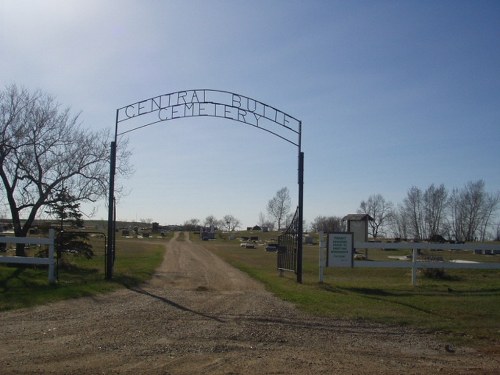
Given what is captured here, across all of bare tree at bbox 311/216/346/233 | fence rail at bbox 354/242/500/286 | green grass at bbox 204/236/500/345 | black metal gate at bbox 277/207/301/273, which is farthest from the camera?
bare tree at bbox 311/216/346/233

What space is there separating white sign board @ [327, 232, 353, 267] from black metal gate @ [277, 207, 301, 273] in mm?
1195

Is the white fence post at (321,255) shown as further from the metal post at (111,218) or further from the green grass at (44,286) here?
the metal post at (111,218)

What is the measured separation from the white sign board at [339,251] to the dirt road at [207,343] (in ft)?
19.8

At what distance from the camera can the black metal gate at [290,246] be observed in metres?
19.2

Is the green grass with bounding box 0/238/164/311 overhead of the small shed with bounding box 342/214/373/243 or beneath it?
beneath

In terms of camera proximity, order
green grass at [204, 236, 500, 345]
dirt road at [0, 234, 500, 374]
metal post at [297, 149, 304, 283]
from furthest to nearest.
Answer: metal post at [297, 149, 304, 283]
green grass at [204, 236, 500, 345]
dirt road at [0, 234, 500, 374]

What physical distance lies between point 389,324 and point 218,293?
A: 5605 millimetres

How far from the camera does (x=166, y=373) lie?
647cm

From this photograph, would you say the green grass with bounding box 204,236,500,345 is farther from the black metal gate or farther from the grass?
the black metal gate

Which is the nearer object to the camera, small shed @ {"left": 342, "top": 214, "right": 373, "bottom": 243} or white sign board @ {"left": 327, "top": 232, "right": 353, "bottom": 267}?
white sign board @ {"left": 327, "top": 232, "right": 353, "bottom": 267}

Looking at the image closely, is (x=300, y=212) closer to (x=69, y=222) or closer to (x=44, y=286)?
(x=44, y=286)

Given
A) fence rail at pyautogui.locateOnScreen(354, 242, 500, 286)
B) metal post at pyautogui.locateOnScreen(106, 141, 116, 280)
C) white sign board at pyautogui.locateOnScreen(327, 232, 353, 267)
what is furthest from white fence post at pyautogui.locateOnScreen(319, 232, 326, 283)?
metal post at pyautogui.locateOnScreen(106, 141, 116, 280)

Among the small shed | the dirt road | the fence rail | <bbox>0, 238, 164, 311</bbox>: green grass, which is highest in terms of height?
the small shed

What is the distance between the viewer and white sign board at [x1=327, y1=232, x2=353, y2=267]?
18.1m
